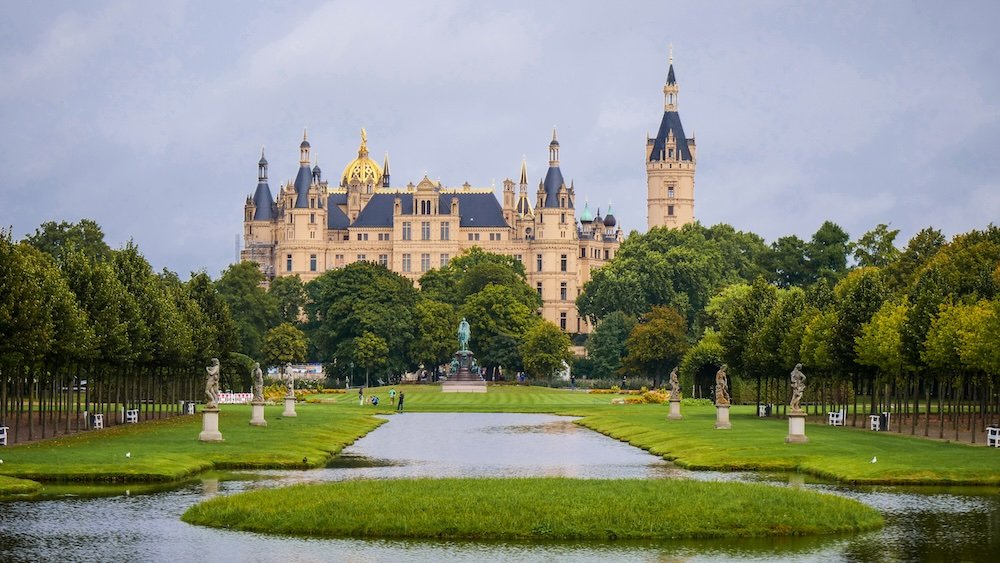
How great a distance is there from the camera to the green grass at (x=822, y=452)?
49375 millimetres

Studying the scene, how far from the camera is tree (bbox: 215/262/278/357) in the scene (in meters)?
158

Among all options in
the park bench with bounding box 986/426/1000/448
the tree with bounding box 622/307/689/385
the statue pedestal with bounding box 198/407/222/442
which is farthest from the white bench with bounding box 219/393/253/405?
the park bench with bounding box 986/426/1000/448

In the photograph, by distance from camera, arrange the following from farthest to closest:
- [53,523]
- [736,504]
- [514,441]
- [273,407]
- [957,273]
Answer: [273,407], [957,273], [514,441], [736,504], [53,523]

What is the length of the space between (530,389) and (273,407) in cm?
5385

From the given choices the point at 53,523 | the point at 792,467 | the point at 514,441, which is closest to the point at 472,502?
the point at 53,523

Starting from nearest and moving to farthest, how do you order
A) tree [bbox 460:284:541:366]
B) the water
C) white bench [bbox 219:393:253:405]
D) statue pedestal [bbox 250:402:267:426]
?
the water
statue pedestal [bbox 250:402:267:426]
white bench [bbox 219:393:253:405]
tree [bbox 460:284:541:366]

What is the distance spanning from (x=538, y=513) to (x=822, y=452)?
20516 millimetres

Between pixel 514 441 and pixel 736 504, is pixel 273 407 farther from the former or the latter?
pixel 736 504

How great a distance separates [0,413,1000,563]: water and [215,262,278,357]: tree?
10442cm

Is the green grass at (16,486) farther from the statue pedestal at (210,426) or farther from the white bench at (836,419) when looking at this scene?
the white bench at (836,419)

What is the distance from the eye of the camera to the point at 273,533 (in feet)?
126

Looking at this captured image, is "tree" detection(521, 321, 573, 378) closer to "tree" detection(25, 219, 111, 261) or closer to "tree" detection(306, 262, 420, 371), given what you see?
"tree" detection(306, 262, 420, 371)

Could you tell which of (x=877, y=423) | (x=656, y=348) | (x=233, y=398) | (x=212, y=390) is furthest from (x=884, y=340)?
(x=656, y=348)

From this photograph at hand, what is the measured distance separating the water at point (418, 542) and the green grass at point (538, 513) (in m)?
0.92
